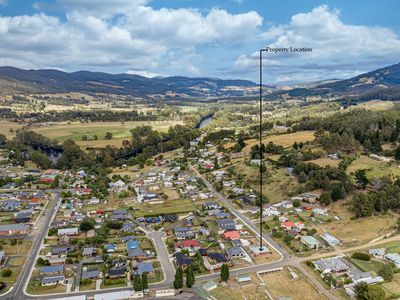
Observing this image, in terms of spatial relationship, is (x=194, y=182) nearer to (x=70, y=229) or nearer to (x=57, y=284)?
(x=70, y=229)

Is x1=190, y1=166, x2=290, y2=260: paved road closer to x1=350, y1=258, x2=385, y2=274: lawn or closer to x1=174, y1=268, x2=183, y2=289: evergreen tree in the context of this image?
x1=350, y1=258, x2=385, y2=274: lawn

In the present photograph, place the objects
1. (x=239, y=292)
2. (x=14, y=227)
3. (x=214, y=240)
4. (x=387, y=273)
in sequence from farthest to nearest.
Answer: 1. (x=14, y=227)
2. (x=214, y=240)
3. (x=387, y=273)
4. (x=239, y=292)

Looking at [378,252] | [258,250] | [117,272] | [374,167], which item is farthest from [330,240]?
[374,167]

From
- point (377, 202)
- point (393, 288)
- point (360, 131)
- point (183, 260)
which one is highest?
point (360, 131)

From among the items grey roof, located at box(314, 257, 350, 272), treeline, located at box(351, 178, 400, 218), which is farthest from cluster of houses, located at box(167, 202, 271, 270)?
treeline, located at box(351, 178, 400, 218)

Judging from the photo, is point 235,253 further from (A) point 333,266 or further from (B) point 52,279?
(B) point 52,279

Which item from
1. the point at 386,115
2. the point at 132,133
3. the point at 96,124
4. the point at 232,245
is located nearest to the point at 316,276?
the point at 232,245
